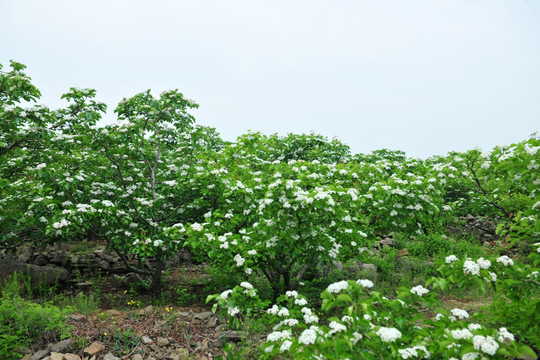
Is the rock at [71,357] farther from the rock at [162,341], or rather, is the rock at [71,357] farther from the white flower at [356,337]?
the white flower at [356,337]

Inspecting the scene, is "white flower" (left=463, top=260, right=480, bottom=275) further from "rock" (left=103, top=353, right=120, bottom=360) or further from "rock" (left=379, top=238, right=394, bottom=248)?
"rock" (left=379, top=238, right=394, bottom=248)

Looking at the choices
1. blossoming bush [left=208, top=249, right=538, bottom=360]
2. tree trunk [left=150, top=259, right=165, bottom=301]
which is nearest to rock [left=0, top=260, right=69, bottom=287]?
tree trunk [left=150, top=259, right=165, bottom=301]

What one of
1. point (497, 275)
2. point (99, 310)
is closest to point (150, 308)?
point (99, 310)

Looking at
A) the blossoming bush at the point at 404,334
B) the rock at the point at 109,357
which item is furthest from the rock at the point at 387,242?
the rock at the point at 109,357

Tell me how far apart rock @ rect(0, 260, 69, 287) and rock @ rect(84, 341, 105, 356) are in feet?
13.6

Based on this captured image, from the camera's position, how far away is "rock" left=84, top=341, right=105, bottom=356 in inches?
193

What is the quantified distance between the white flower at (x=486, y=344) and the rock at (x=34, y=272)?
924cm

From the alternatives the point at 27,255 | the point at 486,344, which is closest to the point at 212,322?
the point at 486,344

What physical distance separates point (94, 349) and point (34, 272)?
473cm

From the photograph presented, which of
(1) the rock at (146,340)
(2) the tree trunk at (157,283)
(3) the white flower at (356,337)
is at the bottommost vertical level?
(1) the rock at (146,340)

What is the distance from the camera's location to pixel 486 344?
7.06ft

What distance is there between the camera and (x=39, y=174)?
6480 mm

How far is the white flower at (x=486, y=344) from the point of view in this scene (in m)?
2.12

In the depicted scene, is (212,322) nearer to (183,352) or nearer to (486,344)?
(183,352)
